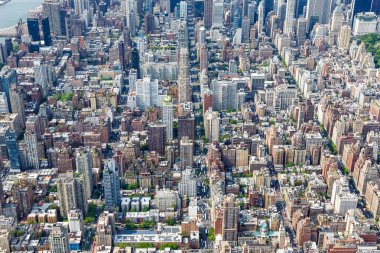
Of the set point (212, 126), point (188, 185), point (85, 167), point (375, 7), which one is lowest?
point (188, 185)

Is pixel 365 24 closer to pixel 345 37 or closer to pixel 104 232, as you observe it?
pixel 345 37

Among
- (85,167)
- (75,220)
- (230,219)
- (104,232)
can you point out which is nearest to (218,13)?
(85,167)

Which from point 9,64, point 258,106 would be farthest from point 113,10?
point 258,106

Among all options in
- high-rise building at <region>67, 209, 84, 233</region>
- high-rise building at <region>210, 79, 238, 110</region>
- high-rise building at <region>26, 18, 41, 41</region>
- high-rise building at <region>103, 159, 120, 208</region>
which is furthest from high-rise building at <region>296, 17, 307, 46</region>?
high-rise building at <region>67, 209, 84, 233</region>

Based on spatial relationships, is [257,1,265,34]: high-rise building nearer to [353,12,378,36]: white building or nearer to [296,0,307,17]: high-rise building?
[296,0,307,17]: high-rise building

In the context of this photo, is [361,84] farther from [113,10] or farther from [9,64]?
[113,10]

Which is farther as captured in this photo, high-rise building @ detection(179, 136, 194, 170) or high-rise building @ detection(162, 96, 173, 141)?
high-rise building @ detection(162, 96, 173, 141)

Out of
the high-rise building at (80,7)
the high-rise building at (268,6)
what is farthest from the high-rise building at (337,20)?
the high-rise building at (80,7)
